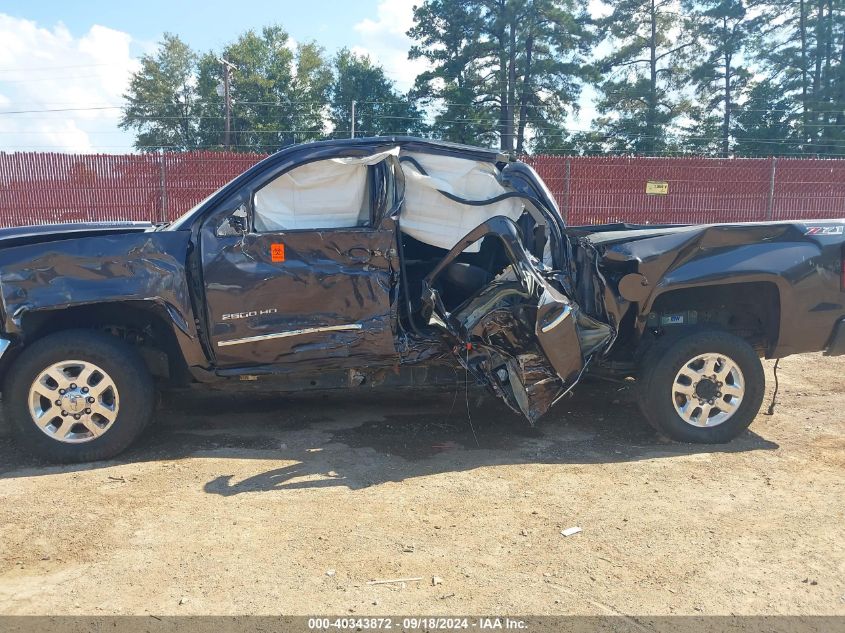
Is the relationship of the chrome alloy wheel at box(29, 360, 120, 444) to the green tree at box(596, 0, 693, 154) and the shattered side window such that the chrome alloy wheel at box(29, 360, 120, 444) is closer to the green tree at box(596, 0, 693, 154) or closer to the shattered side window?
the shattered side window

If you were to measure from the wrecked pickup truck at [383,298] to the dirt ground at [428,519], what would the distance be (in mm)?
403

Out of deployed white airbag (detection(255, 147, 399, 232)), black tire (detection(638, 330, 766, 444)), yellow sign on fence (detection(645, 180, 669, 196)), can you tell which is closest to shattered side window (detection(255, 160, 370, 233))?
deployed white airbag (detection(255, 147, 399, 232))

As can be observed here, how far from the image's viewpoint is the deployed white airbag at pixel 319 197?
4.59m

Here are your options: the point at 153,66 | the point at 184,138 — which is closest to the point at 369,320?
the point at 184,138

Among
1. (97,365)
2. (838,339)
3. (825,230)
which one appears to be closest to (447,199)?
(97,365)

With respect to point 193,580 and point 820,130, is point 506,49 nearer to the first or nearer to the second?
point 820,130

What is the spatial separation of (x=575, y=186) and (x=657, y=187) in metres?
1.99

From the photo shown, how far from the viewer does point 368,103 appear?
41562mm

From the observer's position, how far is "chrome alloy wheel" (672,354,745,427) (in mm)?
4715

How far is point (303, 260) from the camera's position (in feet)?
14.8

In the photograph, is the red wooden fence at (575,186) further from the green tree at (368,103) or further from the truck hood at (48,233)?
the green tree at (368,103)

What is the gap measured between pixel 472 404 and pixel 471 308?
137 centimetres

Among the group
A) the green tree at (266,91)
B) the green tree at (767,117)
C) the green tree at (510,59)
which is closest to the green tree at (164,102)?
the green tree at (266,91)

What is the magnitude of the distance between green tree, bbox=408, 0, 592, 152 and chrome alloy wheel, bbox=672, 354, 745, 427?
34.1m
